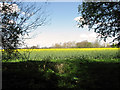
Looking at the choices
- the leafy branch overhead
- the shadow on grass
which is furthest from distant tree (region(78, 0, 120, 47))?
the shadow on grass

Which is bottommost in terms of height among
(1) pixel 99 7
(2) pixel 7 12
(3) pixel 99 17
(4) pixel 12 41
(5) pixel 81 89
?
(5) pixel 81 89

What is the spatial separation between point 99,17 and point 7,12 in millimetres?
5943

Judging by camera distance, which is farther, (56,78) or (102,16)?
(102,16)

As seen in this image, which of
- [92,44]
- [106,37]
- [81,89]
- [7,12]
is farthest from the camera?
[92,44]

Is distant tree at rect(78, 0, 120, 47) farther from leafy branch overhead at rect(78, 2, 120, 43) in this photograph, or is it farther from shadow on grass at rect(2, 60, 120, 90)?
shadow on grass at rect(2, 60, 120, 90)

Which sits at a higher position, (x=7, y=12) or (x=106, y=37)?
(x=7, y=12)

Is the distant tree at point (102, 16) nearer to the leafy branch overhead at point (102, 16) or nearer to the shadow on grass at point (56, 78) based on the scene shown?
the leafy branch overhead at point (102, 16)

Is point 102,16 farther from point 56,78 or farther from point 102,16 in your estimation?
point 56,78

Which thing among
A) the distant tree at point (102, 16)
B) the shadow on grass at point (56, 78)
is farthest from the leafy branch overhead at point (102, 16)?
the shadow on grass at point (56, 78)

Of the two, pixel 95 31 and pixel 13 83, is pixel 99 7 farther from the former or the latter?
pixel 13 83

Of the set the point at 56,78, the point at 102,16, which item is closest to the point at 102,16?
the point at 102,16

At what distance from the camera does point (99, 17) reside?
818 centimetres

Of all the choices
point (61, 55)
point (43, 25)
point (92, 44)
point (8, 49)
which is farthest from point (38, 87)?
point (92, 44)

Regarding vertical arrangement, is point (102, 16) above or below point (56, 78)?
above
